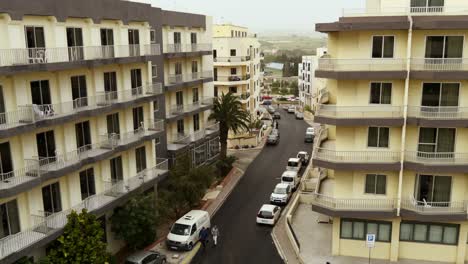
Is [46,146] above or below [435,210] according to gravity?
above

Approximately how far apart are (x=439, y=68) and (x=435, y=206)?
8.75 meters

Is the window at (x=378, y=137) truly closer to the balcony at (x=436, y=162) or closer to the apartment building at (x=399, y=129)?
the apartment building at (x=399, y=129)

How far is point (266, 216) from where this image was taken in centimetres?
3634

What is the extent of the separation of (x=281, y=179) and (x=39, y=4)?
30.8m

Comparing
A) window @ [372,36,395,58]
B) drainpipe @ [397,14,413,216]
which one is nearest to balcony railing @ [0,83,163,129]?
window @ [372,36,395,58]

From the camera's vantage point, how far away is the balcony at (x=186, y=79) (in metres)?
42.5

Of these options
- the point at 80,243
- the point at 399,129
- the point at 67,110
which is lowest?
the point at 80,243

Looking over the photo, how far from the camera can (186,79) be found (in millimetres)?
45375

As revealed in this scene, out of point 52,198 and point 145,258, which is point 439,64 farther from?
point 52,198

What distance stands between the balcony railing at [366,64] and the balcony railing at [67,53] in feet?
47.1

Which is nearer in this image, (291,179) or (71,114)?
(71,114)

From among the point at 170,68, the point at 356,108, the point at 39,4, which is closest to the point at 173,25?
the point at 170,68

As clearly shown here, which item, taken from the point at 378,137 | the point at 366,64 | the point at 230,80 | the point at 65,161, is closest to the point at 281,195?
the point at 378,137

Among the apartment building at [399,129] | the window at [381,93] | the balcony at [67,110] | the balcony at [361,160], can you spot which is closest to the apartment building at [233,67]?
the balcony at [67,110]
